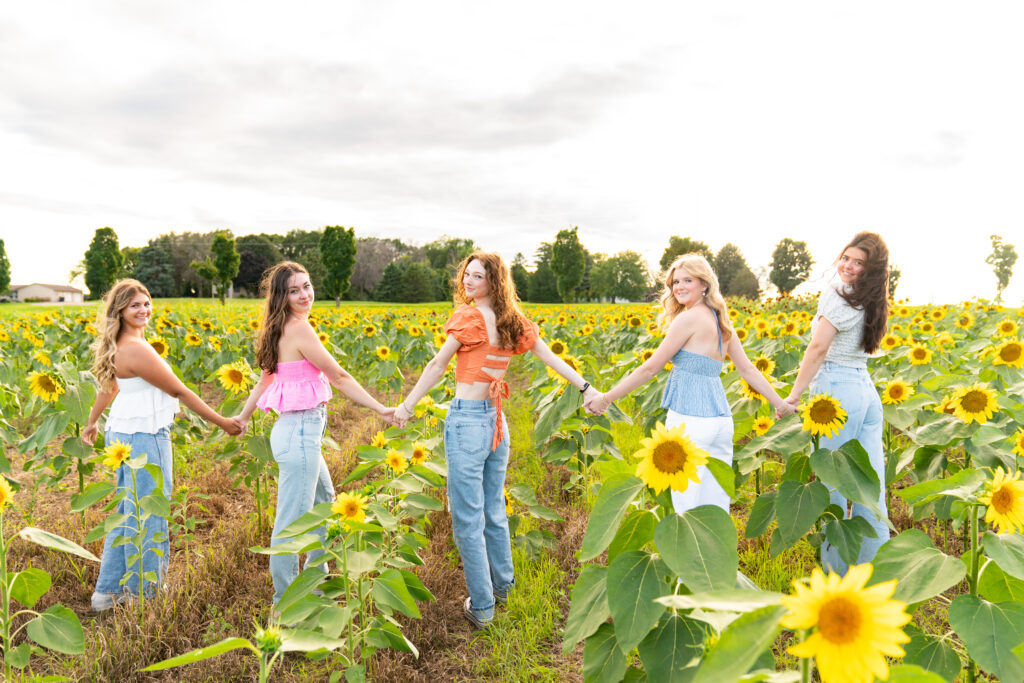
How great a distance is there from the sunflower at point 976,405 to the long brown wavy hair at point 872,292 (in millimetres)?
481

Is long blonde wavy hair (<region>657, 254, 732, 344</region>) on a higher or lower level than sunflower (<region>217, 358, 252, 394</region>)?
higher

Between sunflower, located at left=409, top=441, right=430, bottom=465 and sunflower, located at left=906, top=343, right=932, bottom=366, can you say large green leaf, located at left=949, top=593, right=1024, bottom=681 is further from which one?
sunflower, located at left=906, top=343, right=932, bottom=366

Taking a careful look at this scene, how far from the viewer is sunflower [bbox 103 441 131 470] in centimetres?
293

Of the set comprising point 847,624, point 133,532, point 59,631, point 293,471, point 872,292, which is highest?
point 872,292

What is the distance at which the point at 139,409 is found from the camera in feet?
10.9

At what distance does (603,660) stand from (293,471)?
210 centimetres

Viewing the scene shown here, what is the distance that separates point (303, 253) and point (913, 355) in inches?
2854

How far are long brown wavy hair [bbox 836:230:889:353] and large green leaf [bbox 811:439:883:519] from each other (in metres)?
1.33

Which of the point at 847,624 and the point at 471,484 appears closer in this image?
the point at 847,624

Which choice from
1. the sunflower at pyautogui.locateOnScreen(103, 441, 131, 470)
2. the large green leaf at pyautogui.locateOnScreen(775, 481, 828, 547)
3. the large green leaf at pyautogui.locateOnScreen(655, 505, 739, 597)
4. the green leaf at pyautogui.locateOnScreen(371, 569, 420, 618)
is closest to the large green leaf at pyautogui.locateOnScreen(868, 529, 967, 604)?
the large green leaf at pyautogui.locateOnScreen(655, 505, 739, 597)

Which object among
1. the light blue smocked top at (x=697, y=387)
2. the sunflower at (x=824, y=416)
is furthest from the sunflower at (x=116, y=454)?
the sunflower at (x=824, y=416)

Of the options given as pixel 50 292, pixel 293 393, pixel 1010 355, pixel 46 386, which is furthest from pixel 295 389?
pixel 50 292

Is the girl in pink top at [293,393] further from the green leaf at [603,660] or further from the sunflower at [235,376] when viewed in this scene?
the green leaf at [603,660]

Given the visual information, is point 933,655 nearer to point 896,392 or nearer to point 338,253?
point 896,392
